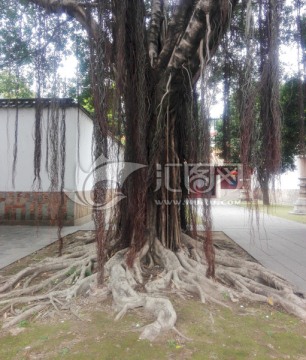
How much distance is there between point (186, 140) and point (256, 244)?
2.98 metres

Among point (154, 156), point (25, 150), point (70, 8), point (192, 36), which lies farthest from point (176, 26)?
point (25, 150)

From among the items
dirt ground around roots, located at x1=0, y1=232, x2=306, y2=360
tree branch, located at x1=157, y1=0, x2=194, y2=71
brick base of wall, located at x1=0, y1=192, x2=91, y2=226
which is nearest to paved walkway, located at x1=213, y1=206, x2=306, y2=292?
dirt ground around roots, located at x1=0, y1=232, x2=306, y2=360

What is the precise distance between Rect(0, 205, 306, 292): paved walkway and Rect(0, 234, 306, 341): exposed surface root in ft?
1.85

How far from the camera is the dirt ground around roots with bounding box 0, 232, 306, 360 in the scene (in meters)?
2.23

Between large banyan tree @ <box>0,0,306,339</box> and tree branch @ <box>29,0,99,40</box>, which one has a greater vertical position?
tree branch @ <box>29,0,99,40</box>

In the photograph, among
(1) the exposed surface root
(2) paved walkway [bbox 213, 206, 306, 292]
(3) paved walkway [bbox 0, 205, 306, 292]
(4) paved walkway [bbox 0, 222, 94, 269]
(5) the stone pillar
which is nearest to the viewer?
(1) the exposed surface root

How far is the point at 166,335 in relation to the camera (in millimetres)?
2447

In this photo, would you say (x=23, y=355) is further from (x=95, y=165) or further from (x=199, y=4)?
(x=199, y=4)

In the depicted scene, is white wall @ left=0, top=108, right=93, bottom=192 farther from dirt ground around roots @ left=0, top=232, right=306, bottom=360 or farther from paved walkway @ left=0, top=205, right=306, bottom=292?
dirt ground around roots @ left=0, top=232, right=306, bottom=360

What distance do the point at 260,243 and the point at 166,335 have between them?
4.37 meters

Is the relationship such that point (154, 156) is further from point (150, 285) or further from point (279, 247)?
point (279, 247)

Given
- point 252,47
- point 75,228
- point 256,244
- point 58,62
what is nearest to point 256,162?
point 252,47

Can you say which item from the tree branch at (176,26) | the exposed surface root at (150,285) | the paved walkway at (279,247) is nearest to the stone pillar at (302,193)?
the paved walkway at (279,247)

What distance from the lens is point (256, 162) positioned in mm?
2912
